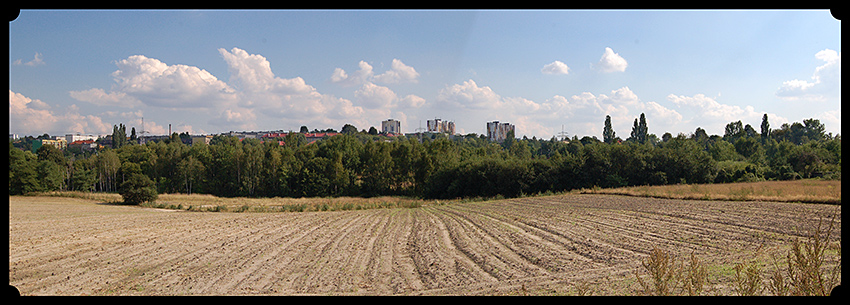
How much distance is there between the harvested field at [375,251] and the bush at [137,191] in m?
13.8

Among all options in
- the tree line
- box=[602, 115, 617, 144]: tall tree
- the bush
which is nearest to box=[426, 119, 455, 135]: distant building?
box=[602, 115, 617, 144]: tall tree

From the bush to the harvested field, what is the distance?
13.8 m

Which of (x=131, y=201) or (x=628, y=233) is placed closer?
(x=628, y=233)

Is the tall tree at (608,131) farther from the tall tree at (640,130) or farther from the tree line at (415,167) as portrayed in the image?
the tree line at (415,167)

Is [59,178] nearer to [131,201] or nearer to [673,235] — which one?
[673,235]

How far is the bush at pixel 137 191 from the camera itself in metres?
34.3

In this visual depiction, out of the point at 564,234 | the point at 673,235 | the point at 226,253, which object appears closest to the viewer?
the point at 226,253

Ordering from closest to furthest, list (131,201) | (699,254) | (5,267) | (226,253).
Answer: (5,267), (699,254), (226,253), (131,201)

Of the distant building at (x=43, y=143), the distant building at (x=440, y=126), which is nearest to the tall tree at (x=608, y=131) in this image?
the distant building at (x=440, y=126)

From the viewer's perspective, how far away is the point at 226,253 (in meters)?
13.6

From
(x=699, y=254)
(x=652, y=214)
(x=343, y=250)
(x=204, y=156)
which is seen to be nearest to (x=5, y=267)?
(x=343, y=250)

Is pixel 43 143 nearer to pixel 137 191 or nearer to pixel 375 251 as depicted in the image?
pixel 375 251

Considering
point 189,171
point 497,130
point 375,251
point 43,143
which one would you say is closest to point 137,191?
point 375,251

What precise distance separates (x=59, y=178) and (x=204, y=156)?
61.9m
